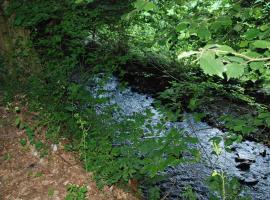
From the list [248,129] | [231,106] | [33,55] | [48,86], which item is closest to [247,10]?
[248,129]

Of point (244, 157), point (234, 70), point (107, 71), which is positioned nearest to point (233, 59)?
point (234, 70)

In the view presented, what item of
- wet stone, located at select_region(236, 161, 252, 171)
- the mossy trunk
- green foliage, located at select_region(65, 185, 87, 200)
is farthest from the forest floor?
Answer: wet stone, located at select_region(236, 161, 252, 171)

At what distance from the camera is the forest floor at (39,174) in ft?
14.3

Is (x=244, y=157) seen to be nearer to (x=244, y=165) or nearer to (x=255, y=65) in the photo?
(x=244, y=165)

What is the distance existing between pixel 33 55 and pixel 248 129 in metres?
4.15

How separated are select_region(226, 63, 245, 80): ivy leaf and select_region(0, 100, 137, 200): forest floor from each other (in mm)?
3291

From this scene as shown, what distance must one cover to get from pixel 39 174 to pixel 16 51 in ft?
8.34

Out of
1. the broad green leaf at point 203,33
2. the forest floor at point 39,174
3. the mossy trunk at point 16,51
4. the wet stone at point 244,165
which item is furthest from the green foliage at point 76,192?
the wet stone at point 244,165

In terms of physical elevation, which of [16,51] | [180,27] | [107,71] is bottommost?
[107,71]

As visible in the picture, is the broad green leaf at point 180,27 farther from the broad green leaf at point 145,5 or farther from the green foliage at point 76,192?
the green foliage at point 76,192

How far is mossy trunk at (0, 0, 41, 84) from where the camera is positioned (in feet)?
19.7

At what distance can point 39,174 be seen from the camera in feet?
→ 15.0

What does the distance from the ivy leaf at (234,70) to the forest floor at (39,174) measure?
3291mm

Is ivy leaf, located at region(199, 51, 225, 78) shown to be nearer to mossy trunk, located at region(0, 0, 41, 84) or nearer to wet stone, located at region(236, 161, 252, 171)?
mossy trunk, located at region(0, 0, 41, 84)
